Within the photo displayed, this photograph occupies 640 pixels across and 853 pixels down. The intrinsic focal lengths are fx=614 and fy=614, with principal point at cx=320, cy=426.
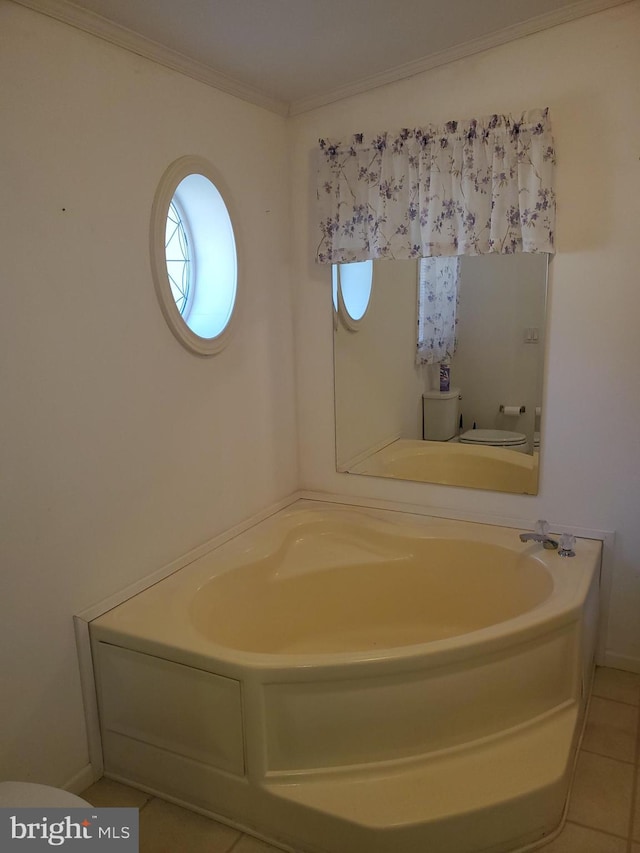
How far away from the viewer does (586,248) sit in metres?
2.22

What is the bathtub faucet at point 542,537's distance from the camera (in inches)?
89.0

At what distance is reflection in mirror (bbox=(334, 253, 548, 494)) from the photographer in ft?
7.94

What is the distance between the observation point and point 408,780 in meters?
1.67

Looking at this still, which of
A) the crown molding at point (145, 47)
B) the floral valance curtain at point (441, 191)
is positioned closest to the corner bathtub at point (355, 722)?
the floral valance curtain at point (441, 191)

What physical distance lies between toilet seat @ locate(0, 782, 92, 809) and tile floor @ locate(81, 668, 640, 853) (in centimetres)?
52

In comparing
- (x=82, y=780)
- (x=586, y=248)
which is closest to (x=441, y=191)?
(x=586, y=248)

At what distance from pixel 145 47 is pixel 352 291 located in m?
1.25

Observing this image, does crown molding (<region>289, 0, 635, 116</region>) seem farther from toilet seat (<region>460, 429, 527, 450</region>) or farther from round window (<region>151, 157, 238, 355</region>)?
toilet seat (<region>460, 429, 527, 450</region>)

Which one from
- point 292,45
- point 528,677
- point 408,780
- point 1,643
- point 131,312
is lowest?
point 408,780

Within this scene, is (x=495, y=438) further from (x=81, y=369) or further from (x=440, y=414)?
(x=81, y=369)

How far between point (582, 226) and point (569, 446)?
2.66 feet

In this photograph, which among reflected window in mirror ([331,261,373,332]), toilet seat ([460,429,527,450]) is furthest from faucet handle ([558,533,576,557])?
reflected window in mirror ([331,261,373,332])

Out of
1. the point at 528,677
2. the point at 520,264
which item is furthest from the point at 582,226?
the point at 528,677

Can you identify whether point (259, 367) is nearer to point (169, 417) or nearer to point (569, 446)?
point (169, 417)
